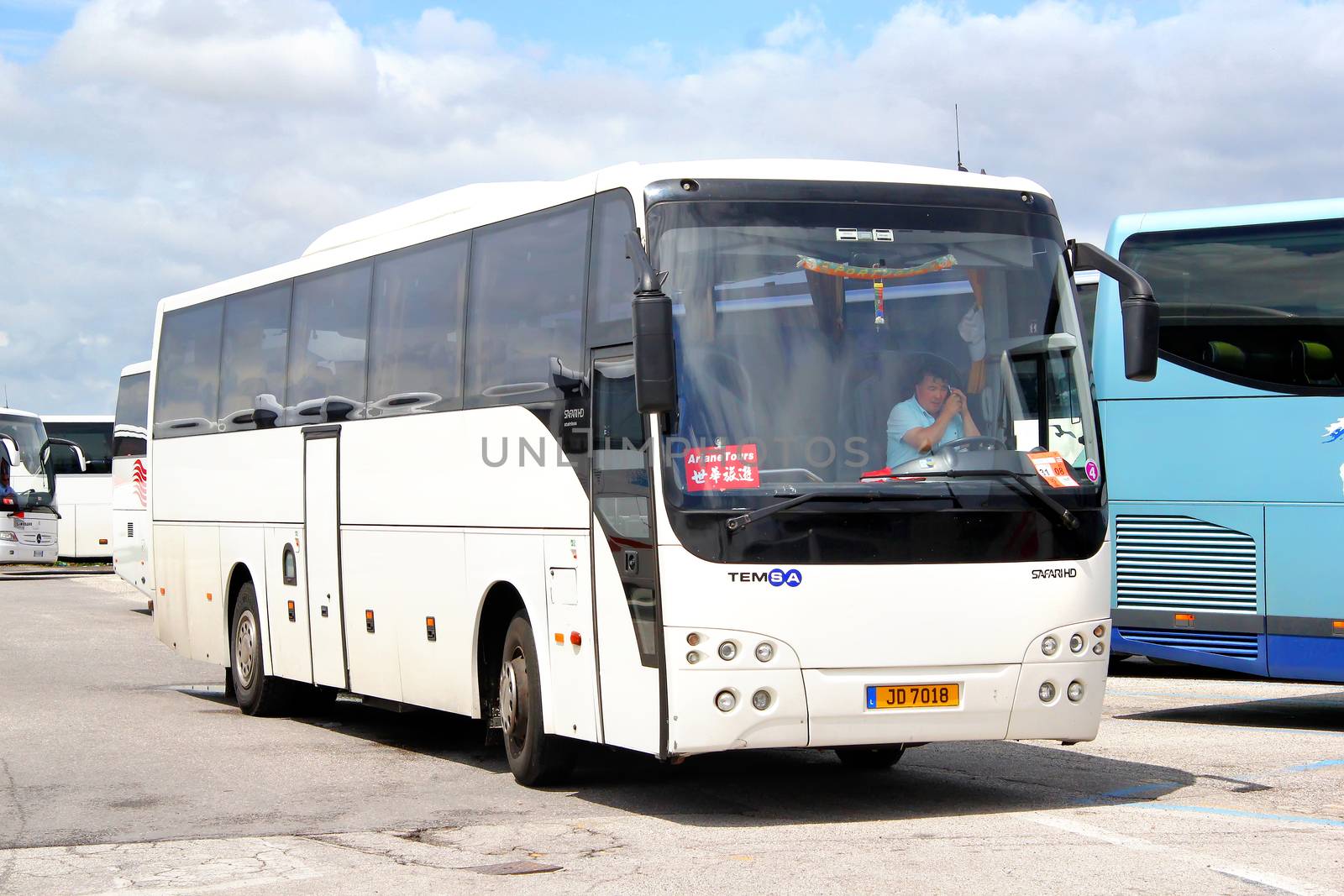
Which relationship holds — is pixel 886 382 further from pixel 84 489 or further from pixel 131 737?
pixel 84 489

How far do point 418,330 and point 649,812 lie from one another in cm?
408

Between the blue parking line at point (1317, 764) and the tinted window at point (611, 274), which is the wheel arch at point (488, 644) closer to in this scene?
the tinted window at point (611, 274)

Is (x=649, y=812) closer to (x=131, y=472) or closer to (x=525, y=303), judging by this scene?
(x=525, y=303)

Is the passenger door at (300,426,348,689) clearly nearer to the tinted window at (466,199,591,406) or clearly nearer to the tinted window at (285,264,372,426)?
the tinted window at (285,264,372,426)

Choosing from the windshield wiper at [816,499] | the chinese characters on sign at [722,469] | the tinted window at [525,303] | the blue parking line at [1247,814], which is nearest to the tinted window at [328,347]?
the tinted window at [525,303]

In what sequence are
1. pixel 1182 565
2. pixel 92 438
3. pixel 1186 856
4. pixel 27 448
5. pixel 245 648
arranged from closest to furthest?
pixel 1186 856 → pixel 1182 565 → pixel 245 648 → pixel 27 448 → pixel 92 438

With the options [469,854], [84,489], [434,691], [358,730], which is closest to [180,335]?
[358,730]

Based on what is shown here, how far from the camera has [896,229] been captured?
9.75 m

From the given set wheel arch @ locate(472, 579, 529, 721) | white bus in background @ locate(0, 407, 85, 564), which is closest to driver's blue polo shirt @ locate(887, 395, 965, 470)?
wheel arch @ locate(472, 579, 529, 721)

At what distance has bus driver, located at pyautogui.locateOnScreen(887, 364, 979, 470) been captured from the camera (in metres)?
9.46

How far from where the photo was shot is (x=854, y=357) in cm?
948

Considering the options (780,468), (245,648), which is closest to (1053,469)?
(780,468)

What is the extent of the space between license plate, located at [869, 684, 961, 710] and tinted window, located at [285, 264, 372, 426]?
5343mm

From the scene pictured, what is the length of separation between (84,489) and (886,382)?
127 ft
